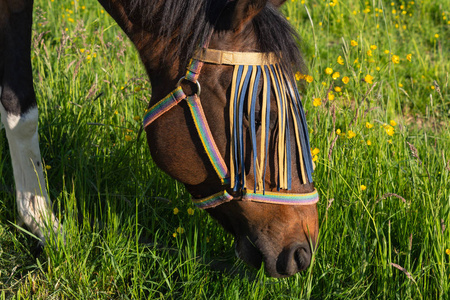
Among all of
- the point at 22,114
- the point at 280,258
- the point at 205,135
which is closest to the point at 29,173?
the point at 22,114

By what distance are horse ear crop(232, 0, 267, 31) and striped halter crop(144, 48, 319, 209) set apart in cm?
11

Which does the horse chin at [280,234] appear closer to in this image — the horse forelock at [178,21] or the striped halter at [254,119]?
the striped halter at [254,119]

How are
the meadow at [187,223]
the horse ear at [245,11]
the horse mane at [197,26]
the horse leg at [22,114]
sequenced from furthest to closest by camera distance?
the horse leg at [22,114] < the meadow at [187,223] < the horse mane at [197,26] < the horse ear at [245,11]

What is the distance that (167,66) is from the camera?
2109 millimetres

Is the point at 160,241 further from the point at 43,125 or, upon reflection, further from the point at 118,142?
the point at 43,125

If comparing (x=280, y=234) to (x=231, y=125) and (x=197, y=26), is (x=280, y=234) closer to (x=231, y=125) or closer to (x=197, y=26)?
(x=231, y=125)

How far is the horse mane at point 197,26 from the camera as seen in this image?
6.57 feet

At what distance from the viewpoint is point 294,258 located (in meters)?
2.09

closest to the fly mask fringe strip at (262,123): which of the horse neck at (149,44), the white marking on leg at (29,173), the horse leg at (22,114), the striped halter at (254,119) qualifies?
the striped halter at (254,119)

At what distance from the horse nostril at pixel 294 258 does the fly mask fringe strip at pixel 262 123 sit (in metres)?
0.24

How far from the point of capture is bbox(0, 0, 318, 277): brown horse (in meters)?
2.03

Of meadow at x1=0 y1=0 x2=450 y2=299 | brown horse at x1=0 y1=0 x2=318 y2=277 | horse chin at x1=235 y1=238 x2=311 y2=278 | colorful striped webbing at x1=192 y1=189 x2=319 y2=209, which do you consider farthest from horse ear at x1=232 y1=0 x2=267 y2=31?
horse chin at x1=235 y1=238 x2=311 y2=278

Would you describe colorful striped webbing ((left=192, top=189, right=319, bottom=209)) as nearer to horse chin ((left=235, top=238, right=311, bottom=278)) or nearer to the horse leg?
horse chin ((left=235, top=238, right=311, bottom=278))

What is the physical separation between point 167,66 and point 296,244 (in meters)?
0.85
